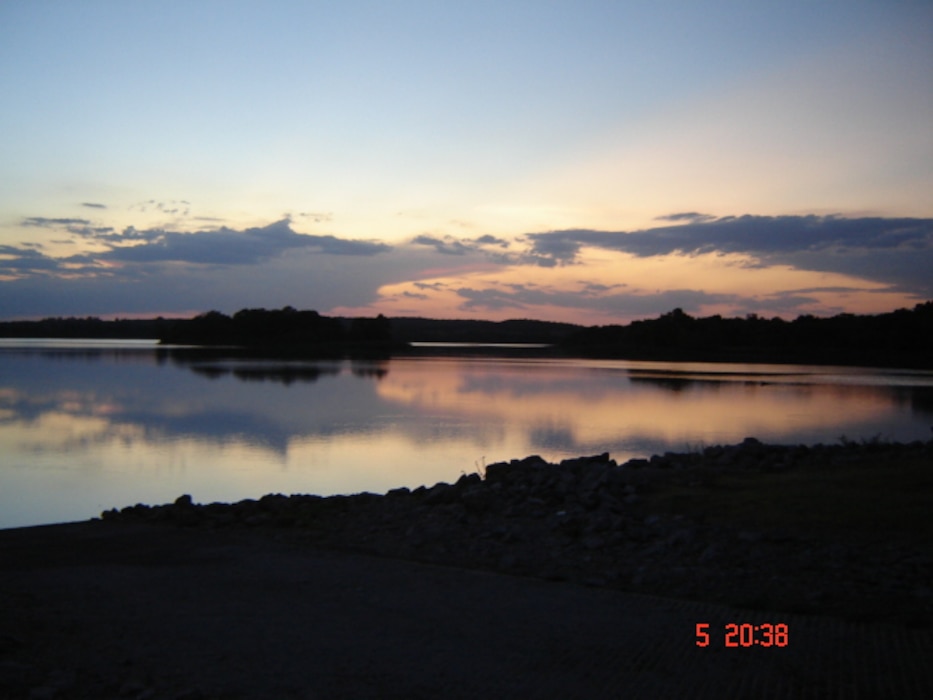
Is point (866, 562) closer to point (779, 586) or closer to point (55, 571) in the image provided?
point (779, 586)

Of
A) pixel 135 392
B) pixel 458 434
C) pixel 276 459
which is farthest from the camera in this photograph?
pixel 135 392

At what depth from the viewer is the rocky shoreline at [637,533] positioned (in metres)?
6.00

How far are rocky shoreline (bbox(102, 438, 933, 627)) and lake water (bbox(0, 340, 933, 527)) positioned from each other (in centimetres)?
328

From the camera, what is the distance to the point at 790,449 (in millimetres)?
12836

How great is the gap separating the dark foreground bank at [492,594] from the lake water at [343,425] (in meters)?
3.66

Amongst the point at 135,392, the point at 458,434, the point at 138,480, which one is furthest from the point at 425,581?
the point at 135,392

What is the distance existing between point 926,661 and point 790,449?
8689mm
